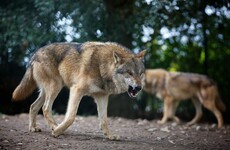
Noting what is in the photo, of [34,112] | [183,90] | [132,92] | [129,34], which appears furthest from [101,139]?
[183,90]

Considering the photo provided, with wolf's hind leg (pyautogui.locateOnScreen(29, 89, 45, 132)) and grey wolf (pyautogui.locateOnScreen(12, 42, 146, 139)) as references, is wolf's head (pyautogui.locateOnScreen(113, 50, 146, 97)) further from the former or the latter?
wolf's hind leg (pyautogui.locateOnScreen(29, 89, 45, 132))

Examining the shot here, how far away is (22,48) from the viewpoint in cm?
948

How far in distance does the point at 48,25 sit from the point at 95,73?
289 cm

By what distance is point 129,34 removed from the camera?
34.3ft

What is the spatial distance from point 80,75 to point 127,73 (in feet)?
2.46

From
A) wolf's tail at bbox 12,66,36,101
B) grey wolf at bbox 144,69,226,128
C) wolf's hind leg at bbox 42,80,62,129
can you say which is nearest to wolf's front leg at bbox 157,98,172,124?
grey wolf at bbox 144,69,226,128

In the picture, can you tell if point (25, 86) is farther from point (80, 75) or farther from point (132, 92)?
point (132, 92)

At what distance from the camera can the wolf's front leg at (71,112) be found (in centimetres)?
587

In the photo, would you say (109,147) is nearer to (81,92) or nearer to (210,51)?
(81,92)

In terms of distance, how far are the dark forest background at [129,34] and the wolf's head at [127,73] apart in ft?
9.29

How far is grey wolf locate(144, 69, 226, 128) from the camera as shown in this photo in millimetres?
10727

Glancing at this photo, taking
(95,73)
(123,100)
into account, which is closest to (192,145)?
(95,73)

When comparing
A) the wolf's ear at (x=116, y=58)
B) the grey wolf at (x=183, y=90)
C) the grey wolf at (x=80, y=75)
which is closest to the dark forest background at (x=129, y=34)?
the grey wolf at (x=183, y=90)

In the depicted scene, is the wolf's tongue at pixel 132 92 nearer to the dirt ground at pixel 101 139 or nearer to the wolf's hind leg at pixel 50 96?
the dirt ground at pixel 101 139
